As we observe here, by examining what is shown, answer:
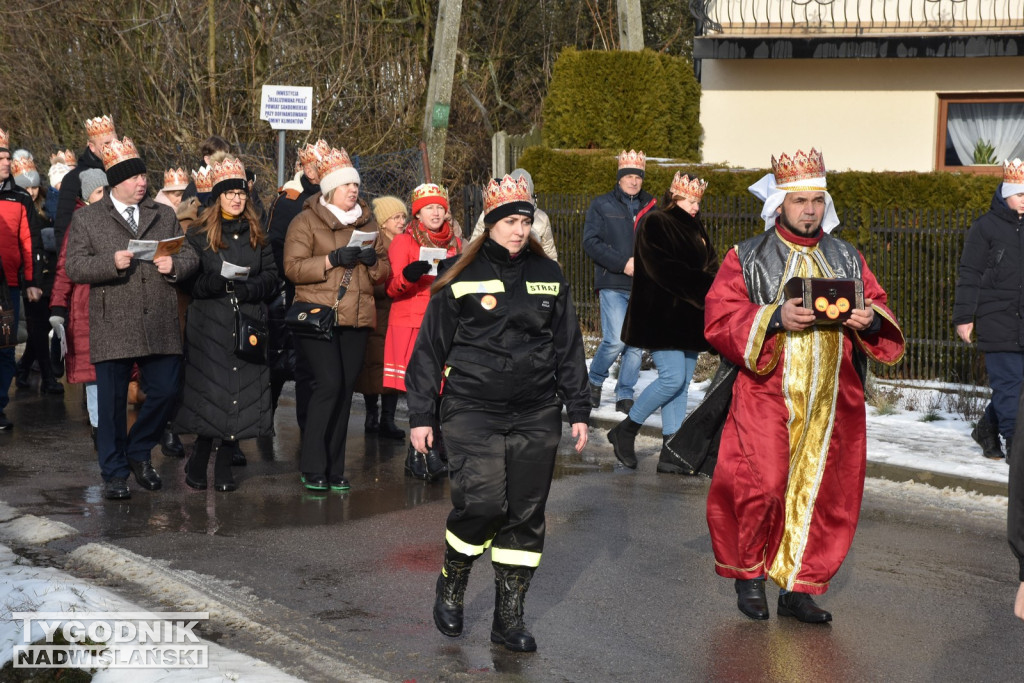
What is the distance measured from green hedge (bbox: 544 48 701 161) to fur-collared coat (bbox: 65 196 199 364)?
10.9 meters

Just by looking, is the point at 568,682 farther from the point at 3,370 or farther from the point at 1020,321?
the point at 3,370

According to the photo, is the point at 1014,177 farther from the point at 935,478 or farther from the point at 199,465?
the point at 199,465

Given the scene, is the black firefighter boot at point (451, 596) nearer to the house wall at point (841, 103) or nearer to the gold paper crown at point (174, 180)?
the gold paper crown at point (174, 180)

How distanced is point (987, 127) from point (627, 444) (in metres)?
10.5

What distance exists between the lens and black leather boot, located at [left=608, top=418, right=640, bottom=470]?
30.5 ft

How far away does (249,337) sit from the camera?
27.2ft

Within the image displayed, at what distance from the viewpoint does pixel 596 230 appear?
37.4ft

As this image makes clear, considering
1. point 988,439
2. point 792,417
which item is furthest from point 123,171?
point 988,439

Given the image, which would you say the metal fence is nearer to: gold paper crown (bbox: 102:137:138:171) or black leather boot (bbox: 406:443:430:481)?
black leather boot (bbox: 406:443:430:481)

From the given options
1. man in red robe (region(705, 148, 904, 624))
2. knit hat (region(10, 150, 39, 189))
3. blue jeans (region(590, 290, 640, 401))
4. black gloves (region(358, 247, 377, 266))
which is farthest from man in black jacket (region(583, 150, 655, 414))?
knit hat (region(10, 150, 39, 189))

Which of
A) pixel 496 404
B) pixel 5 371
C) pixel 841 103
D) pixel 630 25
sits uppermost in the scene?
pixel 630 25

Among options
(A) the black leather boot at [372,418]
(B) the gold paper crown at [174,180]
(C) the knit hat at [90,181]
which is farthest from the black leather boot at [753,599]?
(B) the gold paper crown at [174,180]

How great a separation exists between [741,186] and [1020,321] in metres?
5.71

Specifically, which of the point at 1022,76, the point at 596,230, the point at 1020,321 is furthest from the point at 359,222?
the point at 1022,76
